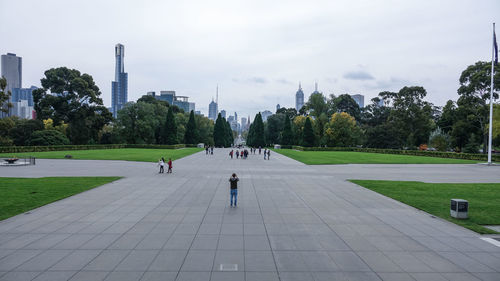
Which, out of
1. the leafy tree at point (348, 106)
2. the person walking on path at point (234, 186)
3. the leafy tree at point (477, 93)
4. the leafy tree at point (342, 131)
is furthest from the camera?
the leafy tree at point (348, 106)

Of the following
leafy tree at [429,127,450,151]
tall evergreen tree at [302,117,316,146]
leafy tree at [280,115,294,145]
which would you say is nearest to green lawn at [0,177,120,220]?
tall evergreen tree at [302,117,316,146]

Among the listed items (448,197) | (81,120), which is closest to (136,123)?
(81,120)

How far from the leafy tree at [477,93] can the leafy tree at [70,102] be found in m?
76.4

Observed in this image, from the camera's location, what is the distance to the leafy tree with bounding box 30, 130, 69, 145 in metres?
53.3

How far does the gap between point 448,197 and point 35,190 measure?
2232 centimetres

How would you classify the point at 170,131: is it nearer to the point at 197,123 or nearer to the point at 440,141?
the point at 197,123

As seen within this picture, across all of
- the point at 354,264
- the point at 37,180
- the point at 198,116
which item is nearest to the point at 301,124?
the point at 198,116

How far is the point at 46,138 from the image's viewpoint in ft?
177

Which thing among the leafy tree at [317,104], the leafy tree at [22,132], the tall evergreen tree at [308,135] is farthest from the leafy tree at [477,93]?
the leafy tree at [22,132]

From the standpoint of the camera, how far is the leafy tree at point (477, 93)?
47.3 meters

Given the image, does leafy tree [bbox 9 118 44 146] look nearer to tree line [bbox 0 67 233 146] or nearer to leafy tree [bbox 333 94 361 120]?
tree line [bbox 0 67 233 146]

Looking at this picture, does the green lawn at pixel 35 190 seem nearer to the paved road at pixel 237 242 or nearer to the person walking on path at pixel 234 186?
the paved road at pixel 237 242

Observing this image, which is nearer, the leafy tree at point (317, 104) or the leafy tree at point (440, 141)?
the leafy tree at point (440, 141)

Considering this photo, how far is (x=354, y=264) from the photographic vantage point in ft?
23.3
